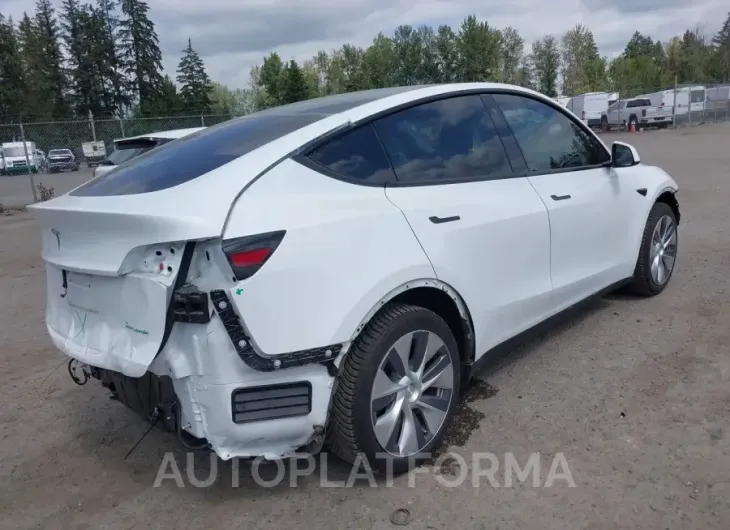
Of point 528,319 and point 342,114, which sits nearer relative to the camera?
point 342,114

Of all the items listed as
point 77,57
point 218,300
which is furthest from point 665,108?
point 77,57

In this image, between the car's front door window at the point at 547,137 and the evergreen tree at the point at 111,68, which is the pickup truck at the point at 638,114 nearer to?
the car's front door window at the point at 547,137

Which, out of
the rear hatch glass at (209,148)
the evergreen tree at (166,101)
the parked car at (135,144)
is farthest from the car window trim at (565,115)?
the evergreen tree at (166,101)

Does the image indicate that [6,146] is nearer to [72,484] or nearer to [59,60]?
[72,484]

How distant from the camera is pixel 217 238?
2285 millimetres

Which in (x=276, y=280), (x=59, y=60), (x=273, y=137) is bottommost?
(x=276, y=280)

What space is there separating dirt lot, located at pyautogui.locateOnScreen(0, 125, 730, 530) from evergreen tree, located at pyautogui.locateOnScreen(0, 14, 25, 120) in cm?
6637

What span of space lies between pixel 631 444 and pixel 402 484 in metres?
1.14

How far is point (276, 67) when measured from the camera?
63.6 meters

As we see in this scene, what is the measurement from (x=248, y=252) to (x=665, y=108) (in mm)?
34812

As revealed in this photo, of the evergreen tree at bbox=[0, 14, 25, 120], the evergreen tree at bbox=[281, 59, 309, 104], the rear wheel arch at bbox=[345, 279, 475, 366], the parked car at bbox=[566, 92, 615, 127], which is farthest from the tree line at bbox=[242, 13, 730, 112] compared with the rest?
the rear wheel arch at bbox=[345, 279, 475, 366]

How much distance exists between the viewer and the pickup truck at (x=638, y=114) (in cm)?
3244

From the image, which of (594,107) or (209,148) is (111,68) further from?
(209,148)

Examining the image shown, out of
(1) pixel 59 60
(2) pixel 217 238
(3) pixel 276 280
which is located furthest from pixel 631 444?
(1) pixel 59 60
